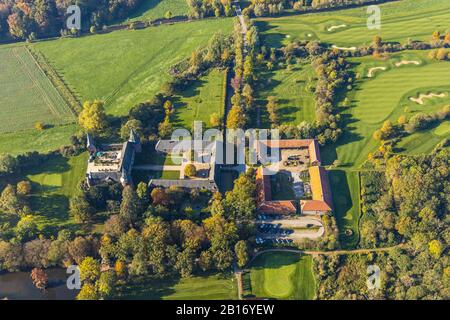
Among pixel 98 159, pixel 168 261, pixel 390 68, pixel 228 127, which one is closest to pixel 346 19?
pixel 390 68

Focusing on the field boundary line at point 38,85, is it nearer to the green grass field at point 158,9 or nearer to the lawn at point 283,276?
the green grass field at point 158,9

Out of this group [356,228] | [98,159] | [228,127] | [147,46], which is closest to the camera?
[356,228]

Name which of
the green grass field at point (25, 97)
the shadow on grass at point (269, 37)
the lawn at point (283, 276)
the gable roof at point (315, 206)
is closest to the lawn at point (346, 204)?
the gable roof at point (315, 206)

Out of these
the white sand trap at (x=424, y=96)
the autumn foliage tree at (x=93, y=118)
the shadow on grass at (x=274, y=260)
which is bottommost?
the shadow on grass at (x=274, y=260)

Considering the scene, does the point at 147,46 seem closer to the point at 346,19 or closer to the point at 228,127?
the point at 228,127

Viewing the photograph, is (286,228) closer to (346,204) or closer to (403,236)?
(346,204)

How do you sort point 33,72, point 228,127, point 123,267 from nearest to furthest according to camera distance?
point 123,267, point 228,127, point 33,72

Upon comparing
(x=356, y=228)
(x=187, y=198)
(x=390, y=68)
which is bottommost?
(x=356, y=228)
